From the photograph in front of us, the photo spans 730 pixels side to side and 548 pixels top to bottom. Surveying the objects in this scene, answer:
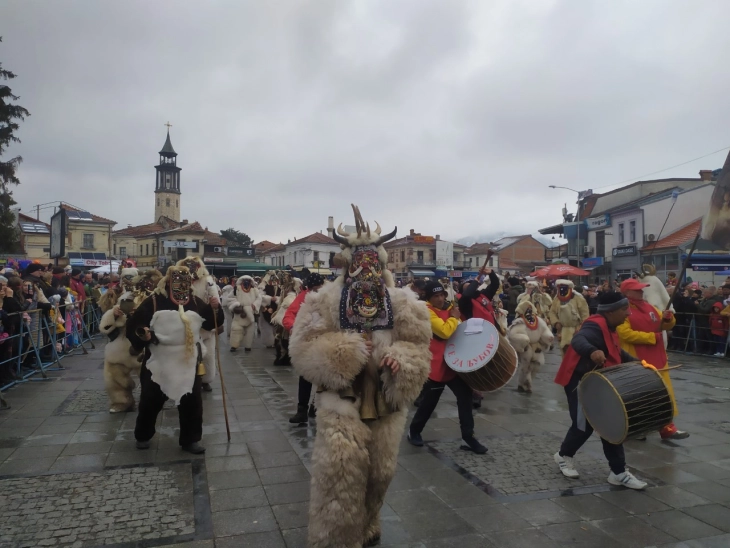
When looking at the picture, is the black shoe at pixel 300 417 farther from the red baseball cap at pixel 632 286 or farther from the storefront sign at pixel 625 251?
the storefront sign at pixel 625 251

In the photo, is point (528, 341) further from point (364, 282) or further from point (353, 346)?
point (353, 346)

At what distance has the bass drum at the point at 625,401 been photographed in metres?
4.55

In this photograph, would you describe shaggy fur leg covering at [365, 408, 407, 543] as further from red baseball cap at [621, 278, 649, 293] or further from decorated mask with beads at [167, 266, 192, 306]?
red baseball cap at [621, 278, 649, 293]

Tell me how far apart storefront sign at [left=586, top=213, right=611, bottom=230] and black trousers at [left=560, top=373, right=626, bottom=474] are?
3838 centimetres

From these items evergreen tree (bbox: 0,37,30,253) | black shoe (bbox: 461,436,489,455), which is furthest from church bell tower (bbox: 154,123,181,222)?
black shoe (bbox: 461,436,489,455)

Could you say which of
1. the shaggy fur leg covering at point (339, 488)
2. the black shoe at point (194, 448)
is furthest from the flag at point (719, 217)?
the shaggy fur leg covering at point (339, 488)

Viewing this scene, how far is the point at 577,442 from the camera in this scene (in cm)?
511

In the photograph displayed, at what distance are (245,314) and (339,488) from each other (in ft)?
34.6

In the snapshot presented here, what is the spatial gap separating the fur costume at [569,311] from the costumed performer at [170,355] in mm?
6997

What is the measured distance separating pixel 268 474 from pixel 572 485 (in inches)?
106

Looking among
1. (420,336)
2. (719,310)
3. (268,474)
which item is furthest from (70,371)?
(719,310)

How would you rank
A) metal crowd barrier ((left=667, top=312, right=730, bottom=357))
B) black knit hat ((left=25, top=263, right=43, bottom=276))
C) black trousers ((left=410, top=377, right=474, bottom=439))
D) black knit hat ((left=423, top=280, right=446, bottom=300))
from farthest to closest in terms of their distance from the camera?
1. metal crowd barrier ((left=667, top=312, right=730, bottom=357))
2. black knit hat ((left=25, top=263, right=43, bottom=276))
3. black knit hat ((left=423, top=280, right=446, bottom=300))
4. black trousers ((left=410, top=377, right=474, bottom=439))

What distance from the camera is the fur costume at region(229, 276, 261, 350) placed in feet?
44.8

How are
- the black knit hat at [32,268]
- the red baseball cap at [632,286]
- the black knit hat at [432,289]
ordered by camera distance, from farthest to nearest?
the black knit hat at [32,268]
the red baseball cap at [632,286]
the black knit hat at [432,289]
